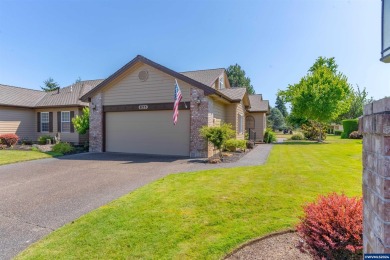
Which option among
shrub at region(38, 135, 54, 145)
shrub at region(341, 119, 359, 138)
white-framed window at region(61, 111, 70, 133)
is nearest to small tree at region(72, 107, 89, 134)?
white-framed window at region(61, 111, 70, 133)

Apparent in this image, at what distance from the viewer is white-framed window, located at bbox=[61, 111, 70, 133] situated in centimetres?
1869

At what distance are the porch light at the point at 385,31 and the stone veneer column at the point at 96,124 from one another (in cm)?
1517

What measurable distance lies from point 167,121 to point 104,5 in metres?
7.36

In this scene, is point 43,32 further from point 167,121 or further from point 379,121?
point 379,121

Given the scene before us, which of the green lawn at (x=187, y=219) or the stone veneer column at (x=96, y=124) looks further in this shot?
the stone veneer column at (x=96, y=124)

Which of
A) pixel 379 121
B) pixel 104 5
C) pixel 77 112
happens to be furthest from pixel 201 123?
pixel 77 112

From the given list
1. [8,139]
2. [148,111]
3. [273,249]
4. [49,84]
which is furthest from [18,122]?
[49,84]

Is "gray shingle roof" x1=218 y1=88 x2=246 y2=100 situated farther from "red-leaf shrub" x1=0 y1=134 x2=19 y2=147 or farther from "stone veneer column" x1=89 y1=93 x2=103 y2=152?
"red-leaf shrub" x1=0 y1=134 x2=19 y2=147

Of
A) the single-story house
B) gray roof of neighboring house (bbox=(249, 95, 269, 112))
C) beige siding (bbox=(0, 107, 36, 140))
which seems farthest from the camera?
gray roof of neighboring house (bbox=(249, 95, 269, 112))

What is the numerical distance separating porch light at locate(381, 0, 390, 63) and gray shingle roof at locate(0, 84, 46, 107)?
23.0 meters

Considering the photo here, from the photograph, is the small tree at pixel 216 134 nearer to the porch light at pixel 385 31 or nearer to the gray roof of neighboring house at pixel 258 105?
the porch light at pixel 385 31

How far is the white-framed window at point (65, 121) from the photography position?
18.7 meters

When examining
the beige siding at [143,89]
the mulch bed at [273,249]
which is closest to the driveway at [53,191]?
the mulch bed at [273,249]

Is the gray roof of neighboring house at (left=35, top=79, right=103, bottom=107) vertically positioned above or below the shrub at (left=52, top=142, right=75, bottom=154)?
above
